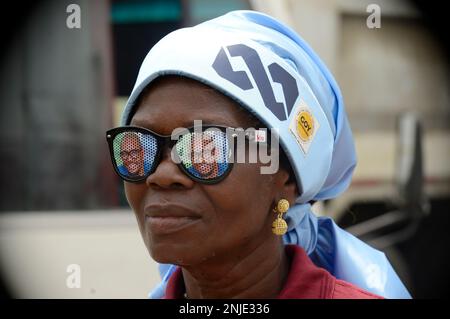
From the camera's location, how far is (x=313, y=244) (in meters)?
2.40

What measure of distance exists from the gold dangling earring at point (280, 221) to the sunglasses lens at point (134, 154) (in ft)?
1.31

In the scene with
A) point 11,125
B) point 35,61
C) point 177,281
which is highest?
point 35,61

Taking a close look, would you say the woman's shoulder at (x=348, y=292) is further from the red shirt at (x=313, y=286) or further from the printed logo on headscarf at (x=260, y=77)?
the printed logo on headscarf at (x=260, y=77)

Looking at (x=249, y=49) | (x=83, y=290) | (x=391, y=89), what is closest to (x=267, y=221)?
(x=249, y=49)

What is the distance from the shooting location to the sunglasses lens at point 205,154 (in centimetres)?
192

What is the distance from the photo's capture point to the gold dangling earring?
2.07m

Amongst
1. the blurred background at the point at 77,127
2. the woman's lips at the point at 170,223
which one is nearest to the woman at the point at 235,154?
the woman's lips at the point at 170,223

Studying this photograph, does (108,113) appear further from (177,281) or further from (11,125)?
(177,281)

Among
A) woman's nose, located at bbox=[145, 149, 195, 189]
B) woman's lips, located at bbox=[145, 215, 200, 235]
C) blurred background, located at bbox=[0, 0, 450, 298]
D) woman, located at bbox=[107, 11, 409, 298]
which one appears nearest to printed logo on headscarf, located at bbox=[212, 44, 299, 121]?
woman, located at bbox=[107, 11, 409, 298]

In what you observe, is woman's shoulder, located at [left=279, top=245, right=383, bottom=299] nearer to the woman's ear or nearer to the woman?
the woman

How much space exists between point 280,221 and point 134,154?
0.47 metres

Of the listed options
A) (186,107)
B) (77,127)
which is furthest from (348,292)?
(77,127)

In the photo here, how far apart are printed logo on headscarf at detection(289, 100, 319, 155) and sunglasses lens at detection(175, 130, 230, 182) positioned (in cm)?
22

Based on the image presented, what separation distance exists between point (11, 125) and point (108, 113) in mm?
575
